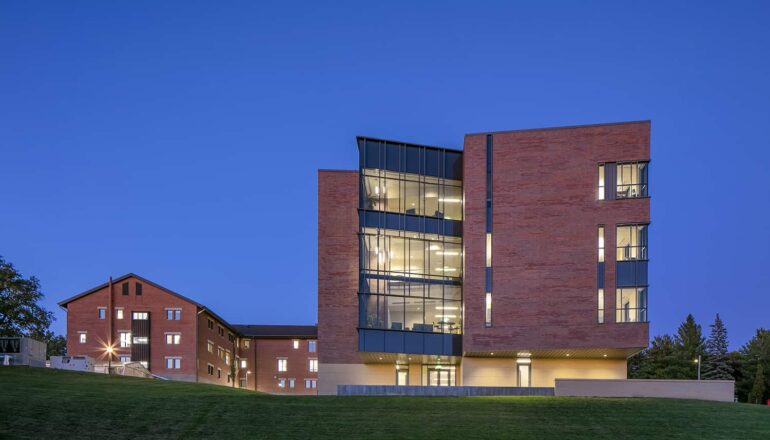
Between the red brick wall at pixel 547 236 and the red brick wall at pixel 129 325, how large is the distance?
32.5 m

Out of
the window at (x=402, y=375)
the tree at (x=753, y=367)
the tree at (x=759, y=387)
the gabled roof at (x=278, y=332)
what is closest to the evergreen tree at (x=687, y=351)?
the tree at (x=753, y=367)

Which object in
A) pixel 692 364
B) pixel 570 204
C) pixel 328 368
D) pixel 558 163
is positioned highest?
pixel 558 163

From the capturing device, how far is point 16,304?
5819 centimetres

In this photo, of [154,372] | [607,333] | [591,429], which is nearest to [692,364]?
[607,333]

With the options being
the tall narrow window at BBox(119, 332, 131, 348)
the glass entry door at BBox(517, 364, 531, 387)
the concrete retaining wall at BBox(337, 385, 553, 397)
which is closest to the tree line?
the glass entry door at BBox(517, 364, 531, 387)

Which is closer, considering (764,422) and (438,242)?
(764,422)

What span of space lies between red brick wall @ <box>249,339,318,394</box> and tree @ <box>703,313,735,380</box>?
52626mm

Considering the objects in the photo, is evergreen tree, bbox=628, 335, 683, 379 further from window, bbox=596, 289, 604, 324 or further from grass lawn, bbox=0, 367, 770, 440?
grass lawn, bbox=0, 367, 770, 440

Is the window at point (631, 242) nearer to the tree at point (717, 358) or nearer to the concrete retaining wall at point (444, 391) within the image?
the concrete retaining wall at point (444, 391)

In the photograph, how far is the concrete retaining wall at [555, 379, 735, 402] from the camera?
108ft

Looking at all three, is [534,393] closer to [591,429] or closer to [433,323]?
[433,323]

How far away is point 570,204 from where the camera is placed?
3916 centimetres

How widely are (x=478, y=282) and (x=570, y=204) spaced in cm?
707

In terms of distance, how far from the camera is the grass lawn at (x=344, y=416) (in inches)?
799
